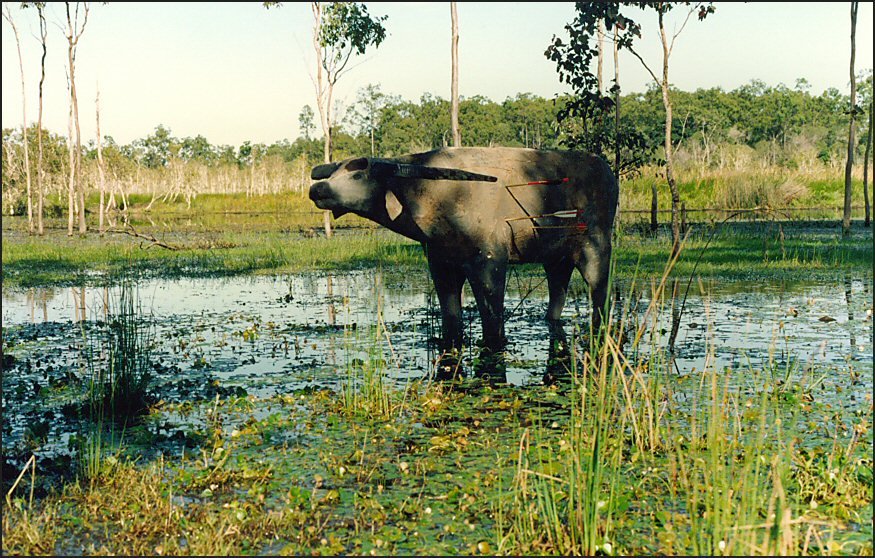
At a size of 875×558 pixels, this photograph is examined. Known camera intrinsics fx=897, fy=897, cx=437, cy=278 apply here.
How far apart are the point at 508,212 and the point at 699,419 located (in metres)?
2.90

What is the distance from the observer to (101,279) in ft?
47.2

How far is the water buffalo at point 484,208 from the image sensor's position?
24.7ft

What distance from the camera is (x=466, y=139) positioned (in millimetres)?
77438

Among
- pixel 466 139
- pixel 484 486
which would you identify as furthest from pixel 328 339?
pixel 466 139

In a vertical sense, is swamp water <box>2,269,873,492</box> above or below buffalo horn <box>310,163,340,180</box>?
below

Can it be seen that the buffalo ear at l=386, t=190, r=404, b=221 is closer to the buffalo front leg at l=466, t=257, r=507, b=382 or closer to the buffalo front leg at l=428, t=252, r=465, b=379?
the buffalo front leg at l=428, t=252, r=465, b=379

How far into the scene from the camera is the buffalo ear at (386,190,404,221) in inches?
298

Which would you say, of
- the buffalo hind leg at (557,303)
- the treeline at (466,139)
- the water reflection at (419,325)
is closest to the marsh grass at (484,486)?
the water reflection at (419,325)

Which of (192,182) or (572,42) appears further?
(192,182)

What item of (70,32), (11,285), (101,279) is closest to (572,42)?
(101,279)

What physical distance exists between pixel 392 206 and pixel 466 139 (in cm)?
7085

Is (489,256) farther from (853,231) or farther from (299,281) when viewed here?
(853,231)

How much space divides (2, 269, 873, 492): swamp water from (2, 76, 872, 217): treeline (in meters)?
32.6

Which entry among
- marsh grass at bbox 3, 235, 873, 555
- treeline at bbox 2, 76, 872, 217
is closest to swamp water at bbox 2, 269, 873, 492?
marsh grass at bbox 3, 235, 873, 555
